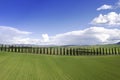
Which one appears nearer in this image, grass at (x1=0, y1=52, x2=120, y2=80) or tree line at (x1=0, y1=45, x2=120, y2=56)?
grass at (x1=0, y1=52, x2=120, y2=80)

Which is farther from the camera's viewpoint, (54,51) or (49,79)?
(54,51)

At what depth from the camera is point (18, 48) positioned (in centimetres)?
4934

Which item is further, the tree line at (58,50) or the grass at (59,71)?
the tree line at (58,50)

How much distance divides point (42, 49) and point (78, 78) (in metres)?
35.5

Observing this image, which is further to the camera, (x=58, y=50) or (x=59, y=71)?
(x=58, y=50)

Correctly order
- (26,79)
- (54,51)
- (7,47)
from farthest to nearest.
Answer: (7,47) → (54,51) → (26,79)

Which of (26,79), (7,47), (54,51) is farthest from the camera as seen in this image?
(7,47)

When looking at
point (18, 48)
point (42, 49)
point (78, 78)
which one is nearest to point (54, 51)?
point (42, 49)

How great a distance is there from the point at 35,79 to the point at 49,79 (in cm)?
83

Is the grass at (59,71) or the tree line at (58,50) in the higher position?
the tree line at (58,50)

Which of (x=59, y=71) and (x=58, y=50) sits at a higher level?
(x=58, y=50)

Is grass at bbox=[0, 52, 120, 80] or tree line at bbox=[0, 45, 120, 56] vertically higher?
tree line at bbox=[0, 45, 120, 56]

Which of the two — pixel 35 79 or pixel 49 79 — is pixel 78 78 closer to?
pixel 49 79

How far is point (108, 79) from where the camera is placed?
12.6 m
